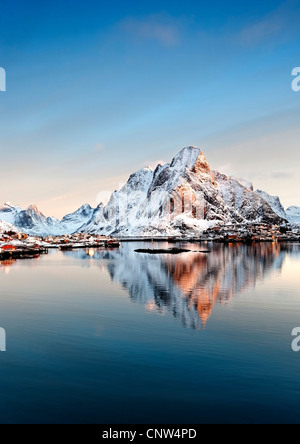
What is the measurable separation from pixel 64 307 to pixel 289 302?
79.4 feet

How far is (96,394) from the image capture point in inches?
666

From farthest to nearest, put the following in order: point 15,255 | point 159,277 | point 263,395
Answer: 1. point 15,255
2. point 159,277
3. point 263,395

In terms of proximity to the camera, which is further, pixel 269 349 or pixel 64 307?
pixel 64 307

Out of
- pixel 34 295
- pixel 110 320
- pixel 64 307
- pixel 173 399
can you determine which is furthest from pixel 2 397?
pixel 34 295

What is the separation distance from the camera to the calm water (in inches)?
611

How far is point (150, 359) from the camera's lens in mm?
21547

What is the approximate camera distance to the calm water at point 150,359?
50.9ft

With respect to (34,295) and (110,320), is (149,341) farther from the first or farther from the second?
(34,295)

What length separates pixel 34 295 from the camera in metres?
46.2
